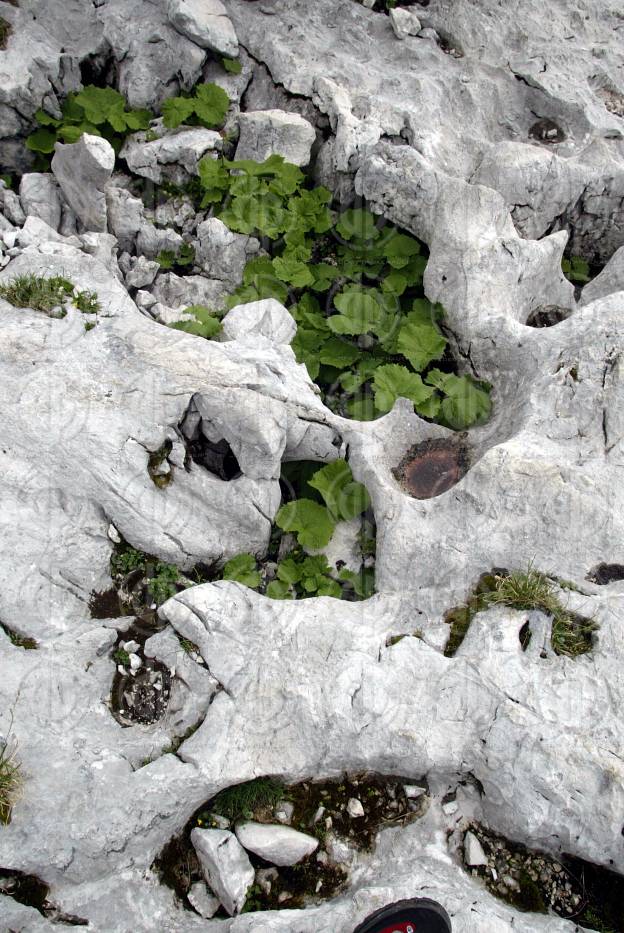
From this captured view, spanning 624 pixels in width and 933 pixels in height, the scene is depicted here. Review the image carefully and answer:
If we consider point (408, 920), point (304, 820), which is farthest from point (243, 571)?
point (408, 920)

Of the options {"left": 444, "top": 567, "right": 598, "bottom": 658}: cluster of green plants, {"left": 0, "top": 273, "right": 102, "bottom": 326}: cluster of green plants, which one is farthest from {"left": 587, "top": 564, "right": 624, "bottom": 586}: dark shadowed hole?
{"left": 0, "top": 273, "right": 102, "bottom": 326}: cluster of green plants

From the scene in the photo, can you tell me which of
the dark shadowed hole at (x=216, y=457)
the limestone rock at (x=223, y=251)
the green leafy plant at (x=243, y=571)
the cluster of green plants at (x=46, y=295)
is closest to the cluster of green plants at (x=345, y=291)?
the limestone rock at (x=223, y=251)

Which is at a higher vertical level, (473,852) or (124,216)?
(124,216)

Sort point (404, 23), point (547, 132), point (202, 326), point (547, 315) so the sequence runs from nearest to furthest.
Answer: point (202, 326), point (547, 315), point (547, 132), point (404, 23)

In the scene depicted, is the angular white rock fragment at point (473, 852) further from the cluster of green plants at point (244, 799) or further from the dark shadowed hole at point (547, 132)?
the dark shadowed hole at point (547, 132)

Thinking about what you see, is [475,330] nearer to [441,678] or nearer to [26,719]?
[441,678]

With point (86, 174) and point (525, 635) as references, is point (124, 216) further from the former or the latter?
point (525, 635)

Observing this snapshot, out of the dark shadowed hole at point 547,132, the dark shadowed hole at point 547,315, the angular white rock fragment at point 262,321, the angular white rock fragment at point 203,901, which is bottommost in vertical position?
the angular white rock fragment at point 203,901
